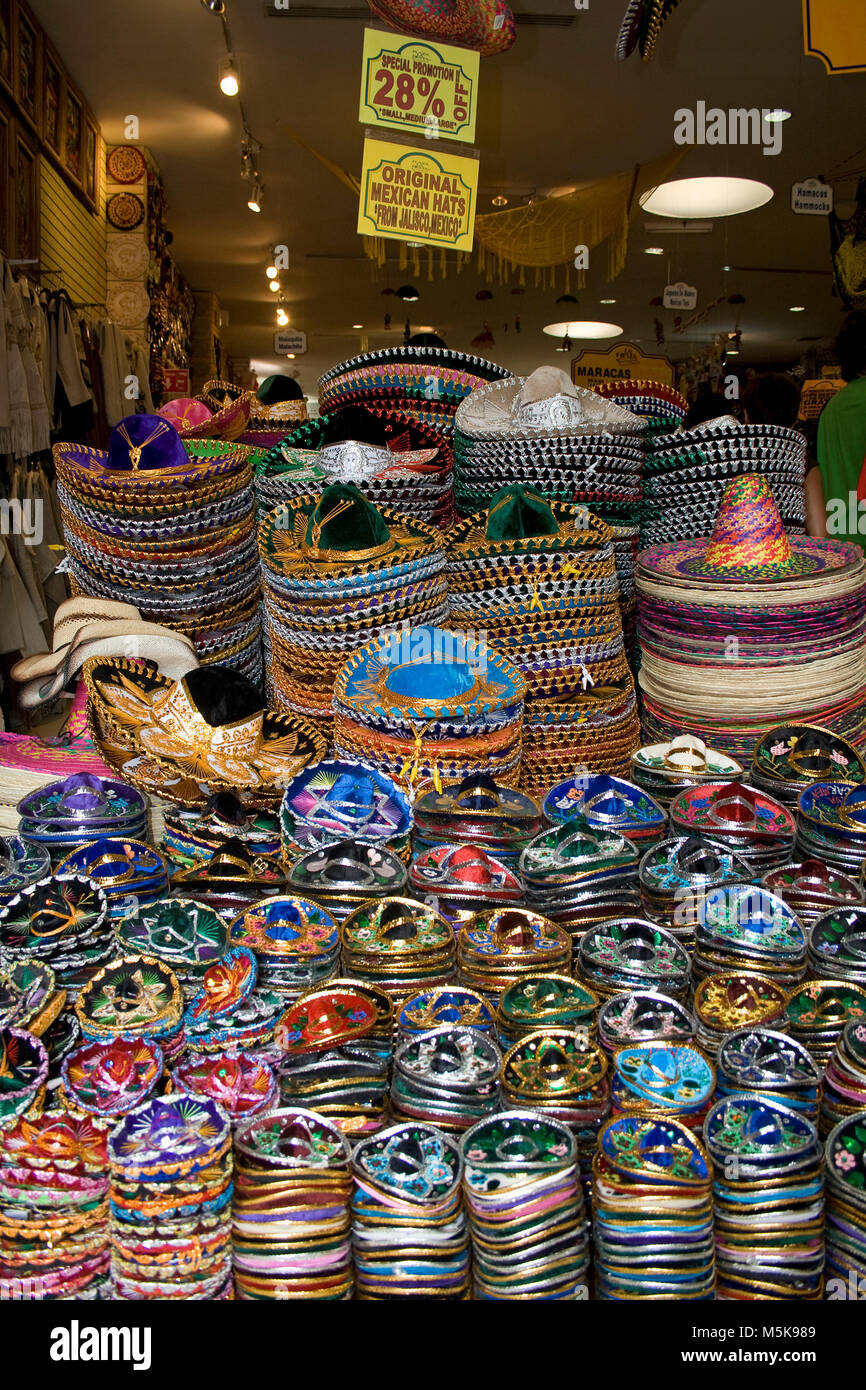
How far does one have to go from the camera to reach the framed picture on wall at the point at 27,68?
5227 millimetres

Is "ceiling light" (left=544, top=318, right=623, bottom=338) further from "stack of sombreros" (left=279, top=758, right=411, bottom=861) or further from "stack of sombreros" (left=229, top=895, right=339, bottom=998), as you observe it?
"stack of sombreros" (left=229, top=895, right=339, bottom=998)

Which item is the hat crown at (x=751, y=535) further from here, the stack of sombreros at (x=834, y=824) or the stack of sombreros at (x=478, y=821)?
the stack of sombreros at (x=478, y=821)

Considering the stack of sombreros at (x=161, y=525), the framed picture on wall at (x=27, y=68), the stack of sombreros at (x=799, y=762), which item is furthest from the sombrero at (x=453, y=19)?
the framed picture on wall at (x=27, y=68)

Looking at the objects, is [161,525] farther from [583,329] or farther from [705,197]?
[583,329]

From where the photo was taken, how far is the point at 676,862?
107cm

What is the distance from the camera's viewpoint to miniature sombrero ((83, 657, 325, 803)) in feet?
4.38

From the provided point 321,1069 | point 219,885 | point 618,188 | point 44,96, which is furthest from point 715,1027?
point 44,96

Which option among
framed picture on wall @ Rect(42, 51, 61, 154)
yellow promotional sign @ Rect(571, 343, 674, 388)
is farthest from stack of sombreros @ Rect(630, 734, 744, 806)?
yellow promotional sign @ Rect(571, 343, 674, 388)

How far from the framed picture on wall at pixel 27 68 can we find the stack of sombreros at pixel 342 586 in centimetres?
494

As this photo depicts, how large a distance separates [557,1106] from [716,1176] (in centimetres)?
13

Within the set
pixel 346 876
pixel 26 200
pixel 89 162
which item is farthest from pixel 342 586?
pixel 89 162
